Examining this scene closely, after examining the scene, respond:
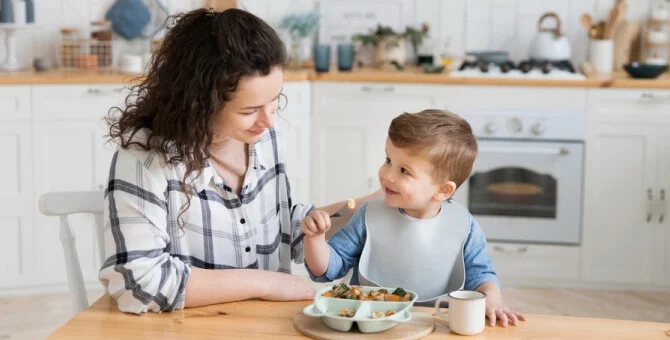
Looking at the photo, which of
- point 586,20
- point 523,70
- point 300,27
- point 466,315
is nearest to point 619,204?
point 523,70

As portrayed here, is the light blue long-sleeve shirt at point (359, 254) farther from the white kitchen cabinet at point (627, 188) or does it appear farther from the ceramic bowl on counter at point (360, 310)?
the white kitchen cabinet at point (627, 188)

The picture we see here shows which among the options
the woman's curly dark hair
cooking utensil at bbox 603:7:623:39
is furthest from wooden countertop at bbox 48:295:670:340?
cooking utensil at bbox 603:7:623:39

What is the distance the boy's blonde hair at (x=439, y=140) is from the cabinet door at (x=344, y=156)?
2.63 metres

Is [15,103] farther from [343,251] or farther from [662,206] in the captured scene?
[662,206]

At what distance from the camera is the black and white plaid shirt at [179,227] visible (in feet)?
6.04

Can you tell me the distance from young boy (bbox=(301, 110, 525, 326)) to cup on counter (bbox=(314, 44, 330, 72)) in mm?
2628

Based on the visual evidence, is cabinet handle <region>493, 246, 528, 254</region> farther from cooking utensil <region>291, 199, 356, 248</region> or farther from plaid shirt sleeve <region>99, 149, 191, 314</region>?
plaid shirt sleeve <region>99, 149, 191, 314</region>

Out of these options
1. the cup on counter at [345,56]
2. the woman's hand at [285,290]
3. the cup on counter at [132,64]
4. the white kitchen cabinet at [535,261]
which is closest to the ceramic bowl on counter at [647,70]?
the white kitchen cabinet at [535,261]

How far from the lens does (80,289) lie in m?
2.20

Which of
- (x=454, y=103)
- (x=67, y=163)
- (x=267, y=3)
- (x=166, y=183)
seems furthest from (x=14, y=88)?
(x=166, y=183)

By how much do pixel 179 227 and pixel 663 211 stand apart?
3.10 meters

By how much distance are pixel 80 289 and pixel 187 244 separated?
0.31 meters

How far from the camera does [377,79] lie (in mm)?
4613

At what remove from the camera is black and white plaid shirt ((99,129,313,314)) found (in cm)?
184
